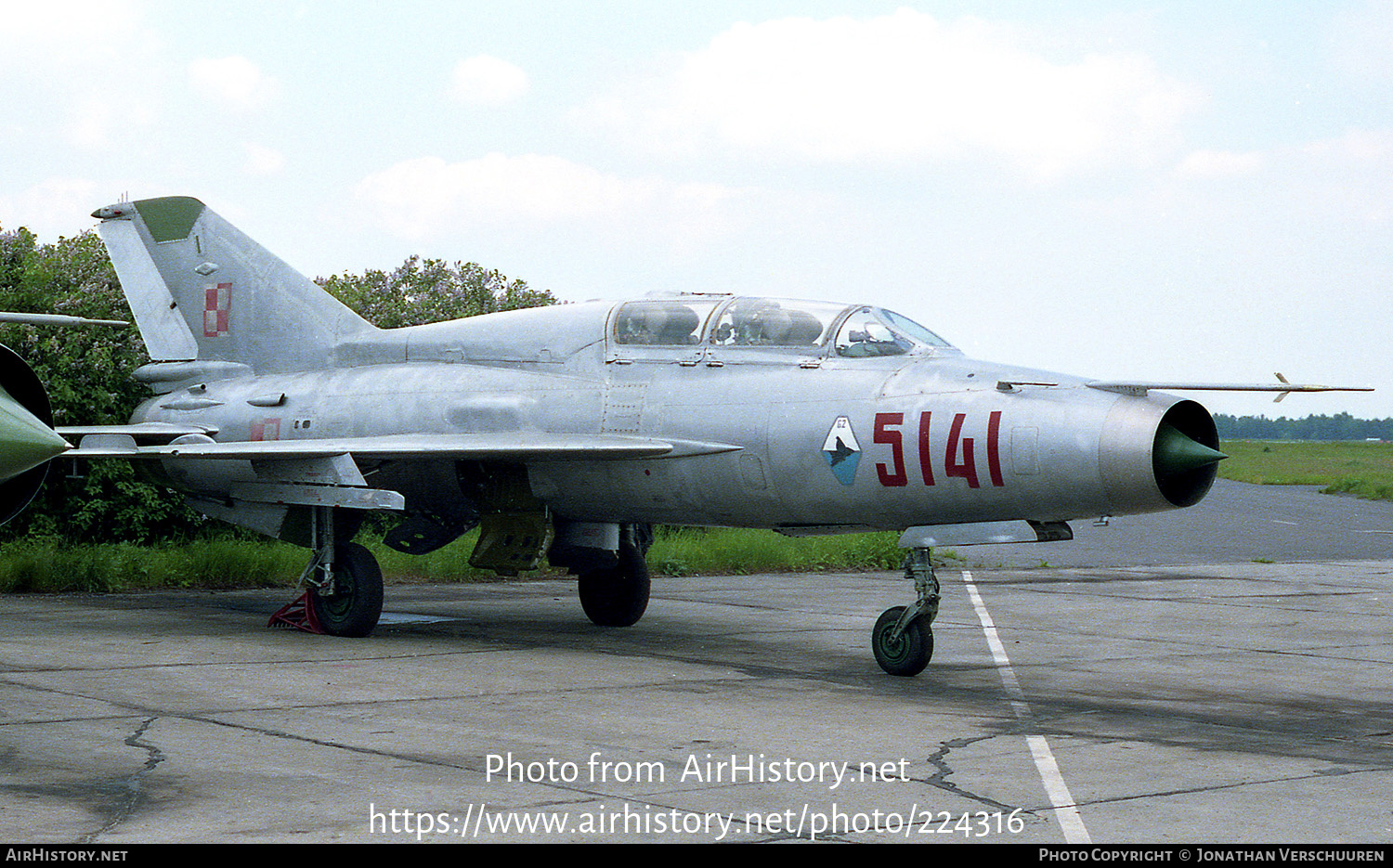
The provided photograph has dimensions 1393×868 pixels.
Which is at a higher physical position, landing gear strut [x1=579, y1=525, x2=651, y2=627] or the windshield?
the windshield

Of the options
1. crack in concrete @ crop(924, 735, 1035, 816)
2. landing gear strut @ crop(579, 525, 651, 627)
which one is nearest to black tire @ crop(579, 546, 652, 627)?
landing gear strut @ crop(579, 525, 651, 627)

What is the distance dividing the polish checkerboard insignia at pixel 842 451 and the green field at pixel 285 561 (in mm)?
9038

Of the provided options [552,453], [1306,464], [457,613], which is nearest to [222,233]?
[457,613]

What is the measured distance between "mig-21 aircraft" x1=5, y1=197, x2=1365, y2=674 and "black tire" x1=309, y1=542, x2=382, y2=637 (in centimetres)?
2

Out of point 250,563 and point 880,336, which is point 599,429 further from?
point 250,563

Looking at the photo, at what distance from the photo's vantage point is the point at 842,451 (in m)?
10.7

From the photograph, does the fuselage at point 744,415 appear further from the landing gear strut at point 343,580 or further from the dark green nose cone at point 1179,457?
the landing gear strut at point 343,580

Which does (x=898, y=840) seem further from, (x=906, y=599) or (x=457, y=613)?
(x=906, y=599)

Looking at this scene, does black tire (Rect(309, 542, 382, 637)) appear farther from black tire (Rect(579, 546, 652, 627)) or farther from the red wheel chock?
black tire (Rect(579, 546, 652, 627))

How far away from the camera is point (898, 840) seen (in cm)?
568

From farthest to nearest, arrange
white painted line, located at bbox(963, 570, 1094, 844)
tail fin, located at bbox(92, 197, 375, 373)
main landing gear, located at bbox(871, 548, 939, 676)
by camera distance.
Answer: tail fin, located at bbox(92, 197, 375, 373), main landing gear, located at bbox(871, 548, 939, 676), white painted line, located at bbox(963, 570, 1094, 844)

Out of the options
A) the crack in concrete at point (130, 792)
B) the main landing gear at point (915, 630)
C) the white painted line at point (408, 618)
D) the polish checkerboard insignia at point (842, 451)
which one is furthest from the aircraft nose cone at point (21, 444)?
the white painted line at point (408, 618)

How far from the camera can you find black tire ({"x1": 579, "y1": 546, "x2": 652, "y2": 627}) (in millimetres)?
13867

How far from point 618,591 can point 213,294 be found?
538cm
